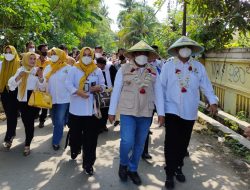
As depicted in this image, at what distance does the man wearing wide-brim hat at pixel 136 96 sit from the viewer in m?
4.72

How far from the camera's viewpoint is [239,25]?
25.8 ft

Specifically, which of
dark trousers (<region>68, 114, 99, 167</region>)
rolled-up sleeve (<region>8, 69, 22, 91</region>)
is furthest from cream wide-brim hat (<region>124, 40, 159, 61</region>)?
rolled-up sleeve (<region>8, 69, 22, 91</region>)

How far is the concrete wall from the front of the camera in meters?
9.79

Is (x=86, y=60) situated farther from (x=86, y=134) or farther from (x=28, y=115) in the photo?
(x=28, y=115)

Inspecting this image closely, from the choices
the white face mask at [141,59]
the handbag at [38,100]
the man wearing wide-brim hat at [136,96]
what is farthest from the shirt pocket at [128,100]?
the handbag at [38,100]

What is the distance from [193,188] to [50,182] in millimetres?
1903

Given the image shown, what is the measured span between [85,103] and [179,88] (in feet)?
4.56

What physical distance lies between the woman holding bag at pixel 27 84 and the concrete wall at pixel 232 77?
18.8ft

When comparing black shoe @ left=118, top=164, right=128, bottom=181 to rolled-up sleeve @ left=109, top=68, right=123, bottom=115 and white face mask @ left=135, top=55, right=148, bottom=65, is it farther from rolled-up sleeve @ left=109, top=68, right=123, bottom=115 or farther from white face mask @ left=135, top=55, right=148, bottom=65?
white face mask @ left=135, top=55, right=148, bottom=65

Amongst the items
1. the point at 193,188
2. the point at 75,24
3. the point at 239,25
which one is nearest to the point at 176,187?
the point at 193,188

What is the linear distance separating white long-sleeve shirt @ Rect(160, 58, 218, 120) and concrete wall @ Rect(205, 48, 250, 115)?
4.97 m

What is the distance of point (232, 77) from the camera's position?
35.3ft

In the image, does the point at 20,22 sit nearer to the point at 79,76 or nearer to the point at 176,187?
the point at 79,76

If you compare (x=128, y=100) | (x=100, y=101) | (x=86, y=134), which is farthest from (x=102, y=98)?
(x=128, y=100)
